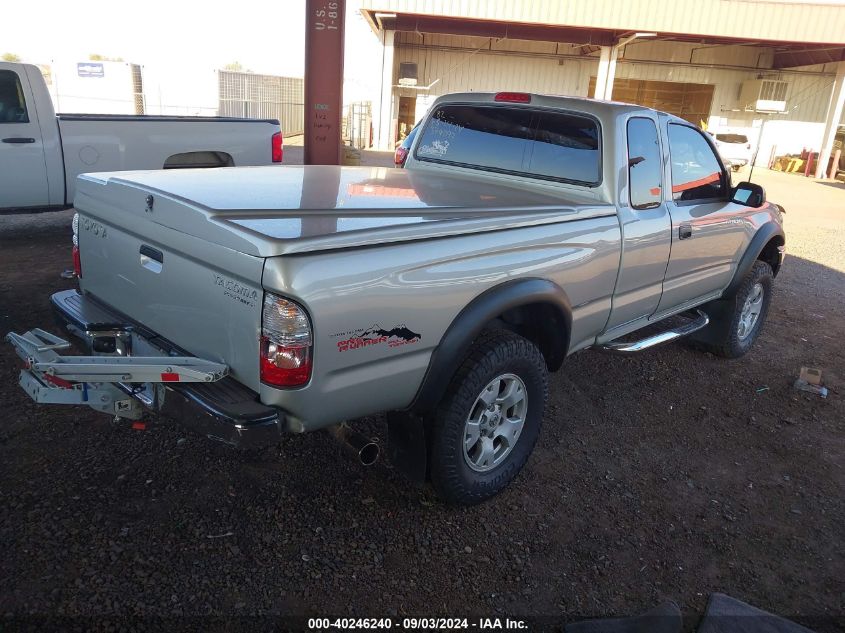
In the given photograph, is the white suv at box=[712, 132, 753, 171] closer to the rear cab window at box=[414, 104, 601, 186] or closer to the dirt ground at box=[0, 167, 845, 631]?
the rear cab window at box=[414, 104, 601, 186]

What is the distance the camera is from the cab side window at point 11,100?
279 inches

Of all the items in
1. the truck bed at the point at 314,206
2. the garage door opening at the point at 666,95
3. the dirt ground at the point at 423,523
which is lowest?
the dirt ground at the point at 423,523

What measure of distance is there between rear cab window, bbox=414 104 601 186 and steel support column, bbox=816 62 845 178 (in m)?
25.5

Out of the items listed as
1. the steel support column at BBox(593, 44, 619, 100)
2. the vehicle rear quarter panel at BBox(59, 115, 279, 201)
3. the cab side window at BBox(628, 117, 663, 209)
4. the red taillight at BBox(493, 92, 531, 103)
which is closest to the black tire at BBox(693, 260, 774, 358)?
the cab side window at BBox(628, 117, 663, 209)

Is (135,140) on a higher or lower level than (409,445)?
higher

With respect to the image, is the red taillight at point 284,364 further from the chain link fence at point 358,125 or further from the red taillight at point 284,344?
the chain link fence at point 358,125

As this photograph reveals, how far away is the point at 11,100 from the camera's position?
713 cm

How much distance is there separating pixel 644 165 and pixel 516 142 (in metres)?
0.81

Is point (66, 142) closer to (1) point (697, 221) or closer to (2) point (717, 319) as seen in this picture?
(1) point (697, 221)

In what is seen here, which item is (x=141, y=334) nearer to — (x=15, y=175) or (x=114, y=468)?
(x=114, y=468)

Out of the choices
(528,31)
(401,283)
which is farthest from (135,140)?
(528,31)

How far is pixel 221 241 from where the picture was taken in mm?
2379

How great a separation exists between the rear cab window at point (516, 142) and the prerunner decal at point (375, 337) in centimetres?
179

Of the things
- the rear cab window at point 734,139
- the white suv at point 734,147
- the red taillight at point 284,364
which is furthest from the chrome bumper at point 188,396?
the rear cab window at point 734,139
